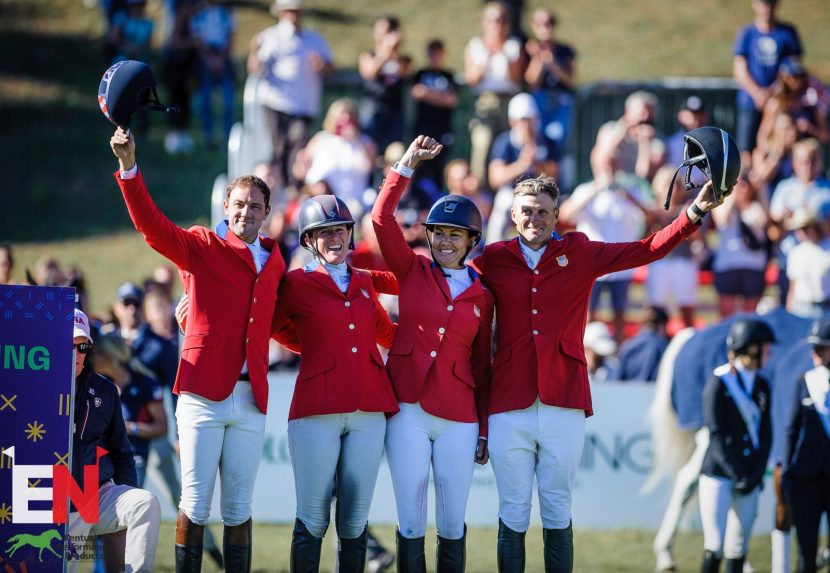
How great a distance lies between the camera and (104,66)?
874 inches

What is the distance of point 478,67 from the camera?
1359 centimetres

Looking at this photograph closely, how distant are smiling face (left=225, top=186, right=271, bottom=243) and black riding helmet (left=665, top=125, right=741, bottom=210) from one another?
212 centimetres

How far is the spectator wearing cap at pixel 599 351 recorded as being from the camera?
11391 mm

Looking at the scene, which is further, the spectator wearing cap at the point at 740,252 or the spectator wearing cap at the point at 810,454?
the spectator wearing cap at the point at 740,252

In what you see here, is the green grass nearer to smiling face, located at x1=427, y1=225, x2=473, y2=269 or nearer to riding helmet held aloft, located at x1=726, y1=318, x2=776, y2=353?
riding helmet held aloft, located at x1=726, y1=318, x2=776, y2=353

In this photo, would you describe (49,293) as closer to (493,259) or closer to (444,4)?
(493,259)

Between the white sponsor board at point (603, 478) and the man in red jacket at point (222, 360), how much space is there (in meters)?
3.51

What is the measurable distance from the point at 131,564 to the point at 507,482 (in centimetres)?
197

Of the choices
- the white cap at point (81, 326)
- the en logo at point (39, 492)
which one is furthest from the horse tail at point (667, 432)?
the en logo at point (39, 492)

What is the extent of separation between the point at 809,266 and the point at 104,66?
46.8 ft

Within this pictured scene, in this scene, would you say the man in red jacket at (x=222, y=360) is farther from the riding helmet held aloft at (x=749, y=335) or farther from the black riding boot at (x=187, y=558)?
the riding helmet held aloft at (x=749, y=335)

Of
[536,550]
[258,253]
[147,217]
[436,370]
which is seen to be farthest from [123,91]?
[536,550]

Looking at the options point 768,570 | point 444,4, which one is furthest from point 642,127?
point 444,4

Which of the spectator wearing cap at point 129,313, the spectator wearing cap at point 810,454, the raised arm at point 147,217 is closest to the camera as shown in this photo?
the raised arm at point 147,217
